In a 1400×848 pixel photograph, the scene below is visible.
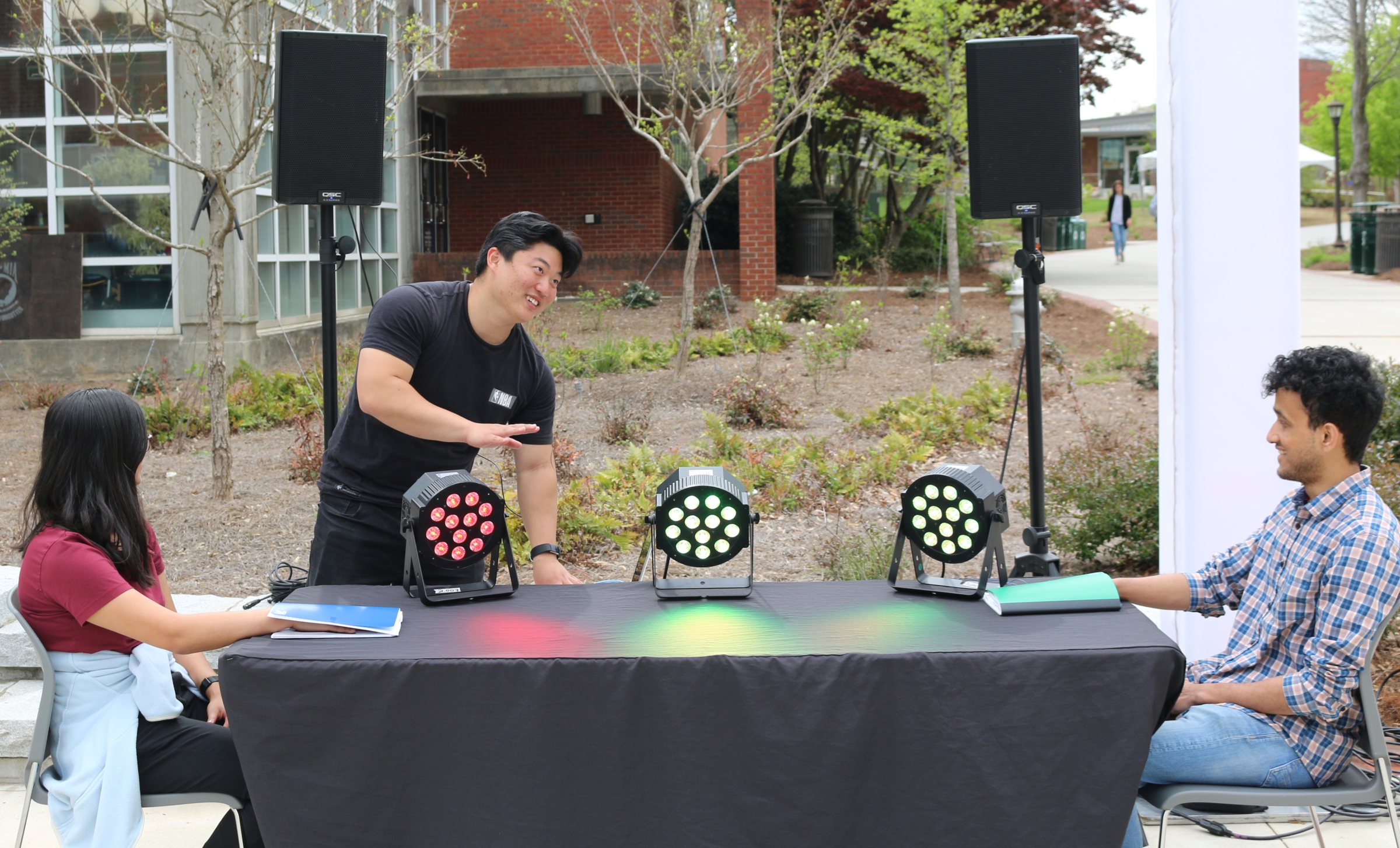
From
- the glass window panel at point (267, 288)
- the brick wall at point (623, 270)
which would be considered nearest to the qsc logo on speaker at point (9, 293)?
the glass window panel at point (267, 288)

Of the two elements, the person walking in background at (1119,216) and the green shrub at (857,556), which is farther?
the person walking in background at (1119,216)

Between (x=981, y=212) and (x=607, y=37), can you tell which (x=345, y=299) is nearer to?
(x=607, y=37)

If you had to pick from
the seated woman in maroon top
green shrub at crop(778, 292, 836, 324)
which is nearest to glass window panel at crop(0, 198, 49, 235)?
green shrub at crop(778, 292, 836, 324)

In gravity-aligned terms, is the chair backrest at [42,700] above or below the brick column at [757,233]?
below

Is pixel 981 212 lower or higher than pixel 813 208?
lower

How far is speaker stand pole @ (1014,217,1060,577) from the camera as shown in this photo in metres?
3.69

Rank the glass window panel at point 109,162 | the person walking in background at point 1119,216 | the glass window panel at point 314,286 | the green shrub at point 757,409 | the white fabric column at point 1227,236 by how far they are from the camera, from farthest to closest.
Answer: the person walking in background at point 1119,216 < the glass window panel at point 314,286 < the glass window panel at point 109,162 < the green shrub at point 757,409 < the white fabric column at point 1227,236

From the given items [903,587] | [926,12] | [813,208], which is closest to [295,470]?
[903,587]

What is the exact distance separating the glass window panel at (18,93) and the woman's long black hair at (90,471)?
1054 centimetres

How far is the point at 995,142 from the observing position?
155 inches

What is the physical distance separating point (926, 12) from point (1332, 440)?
1237 centimetres

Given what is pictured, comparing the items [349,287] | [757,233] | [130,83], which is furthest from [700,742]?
[757,233]

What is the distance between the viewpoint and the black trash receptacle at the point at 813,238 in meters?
19.2

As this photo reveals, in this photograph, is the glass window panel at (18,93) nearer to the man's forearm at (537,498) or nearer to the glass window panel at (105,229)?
the glass window panel at (105,229)
